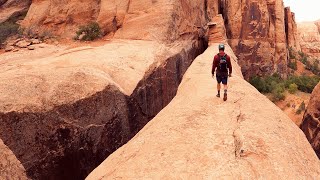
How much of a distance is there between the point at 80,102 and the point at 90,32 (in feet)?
36.8

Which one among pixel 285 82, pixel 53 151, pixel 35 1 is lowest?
pixel 285 82

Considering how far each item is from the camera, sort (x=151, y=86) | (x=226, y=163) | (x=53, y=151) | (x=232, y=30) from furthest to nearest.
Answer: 1. (x=232, y=30)
2. (x=151, y=86)
3. (x=53, y=151)
4. (x=226, y=163)

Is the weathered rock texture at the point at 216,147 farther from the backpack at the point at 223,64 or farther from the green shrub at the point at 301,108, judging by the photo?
the green shrub at the point at 301,108

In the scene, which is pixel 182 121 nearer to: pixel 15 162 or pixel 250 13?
pixel 15 162

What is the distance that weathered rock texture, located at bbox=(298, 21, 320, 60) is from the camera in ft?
219

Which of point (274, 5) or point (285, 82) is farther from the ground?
point (274, 5)

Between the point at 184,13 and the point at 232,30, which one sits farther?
the point at 232,30

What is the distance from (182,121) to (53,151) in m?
3.82

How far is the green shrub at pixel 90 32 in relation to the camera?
63.6 ft

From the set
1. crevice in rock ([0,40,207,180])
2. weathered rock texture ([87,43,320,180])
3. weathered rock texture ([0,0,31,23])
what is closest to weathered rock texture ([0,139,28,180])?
crevice in rock ([0,40,207,180])

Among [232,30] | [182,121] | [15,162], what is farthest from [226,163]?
[232,30]

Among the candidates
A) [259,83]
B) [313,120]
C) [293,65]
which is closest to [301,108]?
[259,83]

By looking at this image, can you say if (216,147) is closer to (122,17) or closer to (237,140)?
(237,140)

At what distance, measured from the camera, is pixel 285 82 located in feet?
113
